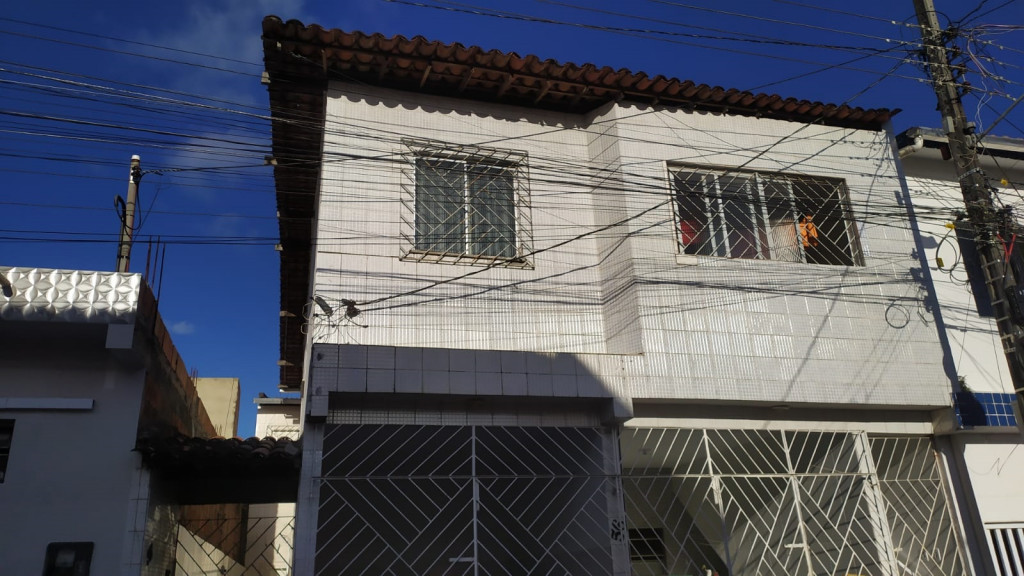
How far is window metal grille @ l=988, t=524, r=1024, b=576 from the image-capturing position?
898 centimetres

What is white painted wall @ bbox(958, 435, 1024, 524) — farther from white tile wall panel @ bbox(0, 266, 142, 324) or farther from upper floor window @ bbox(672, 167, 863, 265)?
white tile wall panel @ bbox(0, 266, 142, 324)

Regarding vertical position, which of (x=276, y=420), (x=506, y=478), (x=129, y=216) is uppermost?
(x=129, y=216)

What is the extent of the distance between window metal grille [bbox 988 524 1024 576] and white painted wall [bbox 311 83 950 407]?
1.67 m

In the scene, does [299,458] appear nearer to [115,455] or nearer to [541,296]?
[115,455]

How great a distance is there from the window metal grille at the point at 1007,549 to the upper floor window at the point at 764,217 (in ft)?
11.9

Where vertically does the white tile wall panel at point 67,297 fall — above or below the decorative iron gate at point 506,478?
above

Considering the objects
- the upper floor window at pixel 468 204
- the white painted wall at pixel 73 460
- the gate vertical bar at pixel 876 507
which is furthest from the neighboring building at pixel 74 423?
the gate vertical bar at pixel 876 507

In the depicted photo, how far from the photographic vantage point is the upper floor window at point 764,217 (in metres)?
9.57

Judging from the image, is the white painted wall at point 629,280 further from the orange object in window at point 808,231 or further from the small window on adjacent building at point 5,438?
the small window on adjacent building at point 5,438

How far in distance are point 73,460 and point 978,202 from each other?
10402mm

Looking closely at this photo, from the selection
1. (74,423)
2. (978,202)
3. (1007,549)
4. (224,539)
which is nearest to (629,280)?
(978,202)

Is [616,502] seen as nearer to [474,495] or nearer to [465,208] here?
[474,495]

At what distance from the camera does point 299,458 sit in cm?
741

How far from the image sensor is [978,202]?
9258mm
